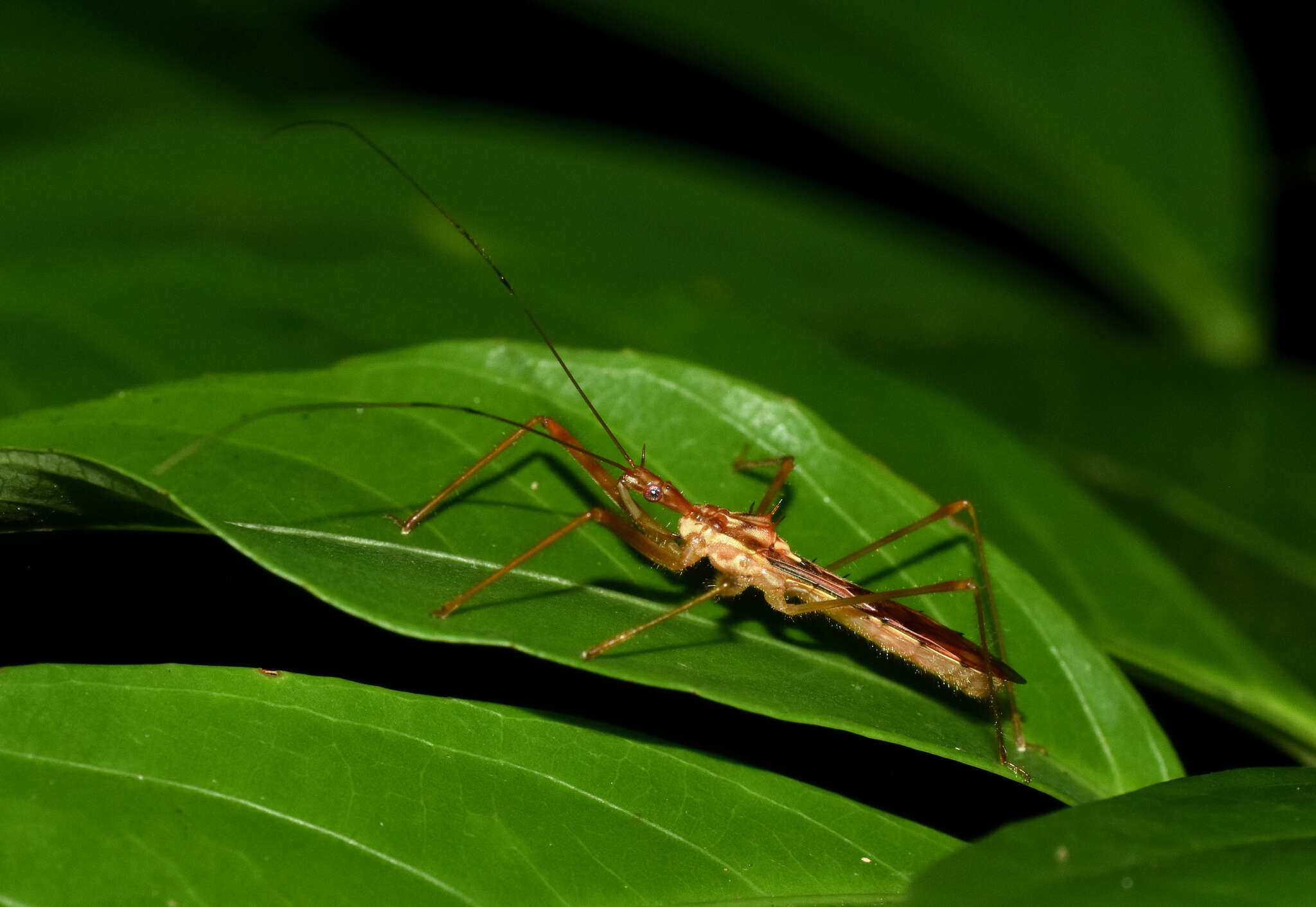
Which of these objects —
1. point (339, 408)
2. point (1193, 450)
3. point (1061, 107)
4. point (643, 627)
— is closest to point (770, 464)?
point (643, 627)

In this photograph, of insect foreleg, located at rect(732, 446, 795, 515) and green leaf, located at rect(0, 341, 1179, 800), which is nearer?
green leaf, located at rect(0, 341, 1179, 800)

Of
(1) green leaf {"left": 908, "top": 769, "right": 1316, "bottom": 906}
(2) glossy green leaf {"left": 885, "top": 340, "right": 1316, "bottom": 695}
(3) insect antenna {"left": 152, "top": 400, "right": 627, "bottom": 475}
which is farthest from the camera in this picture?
(2) glossy green leaf {"left": 885, "top": 340, "right": 1316, "bottom": 695}

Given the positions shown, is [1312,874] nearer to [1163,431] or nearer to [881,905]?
[881,905]

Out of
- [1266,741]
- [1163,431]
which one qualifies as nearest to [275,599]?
[1266,741]

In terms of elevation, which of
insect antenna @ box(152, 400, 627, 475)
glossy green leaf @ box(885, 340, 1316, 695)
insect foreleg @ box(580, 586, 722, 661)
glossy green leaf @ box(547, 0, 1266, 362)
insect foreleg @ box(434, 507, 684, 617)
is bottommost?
insect foreleg @ box(580, 586, 722, 661)

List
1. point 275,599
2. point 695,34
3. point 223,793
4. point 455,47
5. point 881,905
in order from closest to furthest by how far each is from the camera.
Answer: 1. point 223,793
2. point 881,905
3. point 275,599
4. point 695,34
5. point 455,47

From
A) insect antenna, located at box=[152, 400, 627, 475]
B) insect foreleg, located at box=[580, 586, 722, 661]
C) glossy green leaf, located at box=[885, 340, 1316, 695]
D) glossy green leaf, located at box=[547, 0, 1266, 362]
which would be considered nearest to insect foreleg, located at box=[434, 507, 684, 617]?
insect foreleg, located at box=[580, 586, 722, 661]

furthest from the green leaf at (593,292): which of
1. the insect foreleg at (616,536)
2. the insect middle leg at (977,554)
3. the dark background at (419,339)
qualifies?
the dark background at (419,339)

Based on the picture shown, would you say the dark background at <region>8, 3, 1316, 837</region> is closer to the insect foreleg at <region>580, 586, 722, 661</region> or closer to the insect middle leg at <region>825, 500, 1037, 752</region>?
the insect foreleg at <region>580, 586, 722, 661</region>
